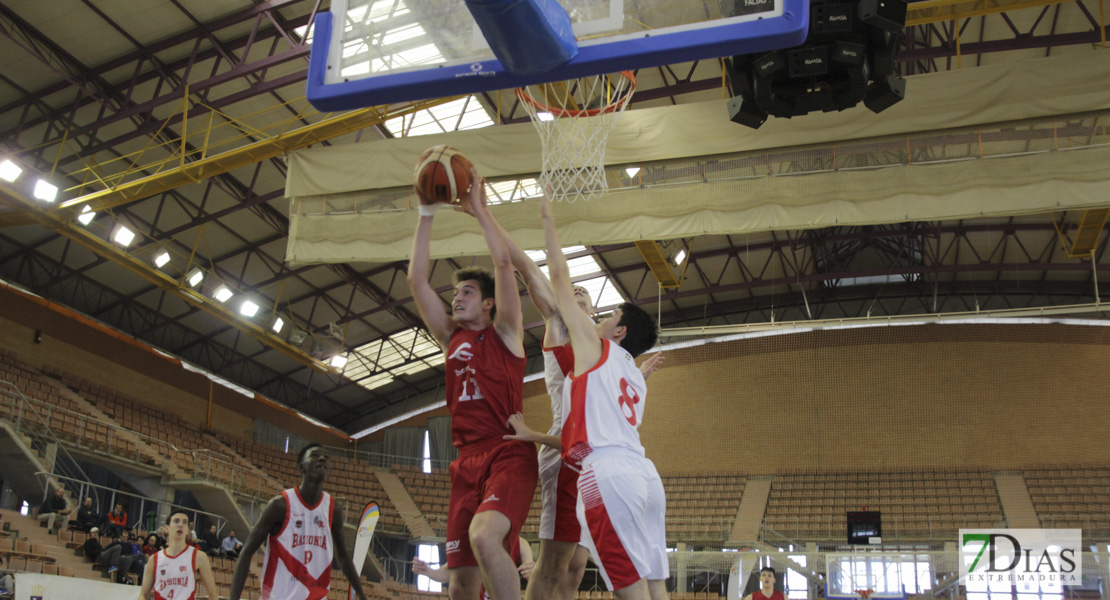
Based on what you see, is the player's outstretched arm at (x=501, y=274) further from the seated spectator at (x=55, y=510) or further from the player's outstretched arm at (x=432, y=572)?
the seated spectator at (x=55, y=510)

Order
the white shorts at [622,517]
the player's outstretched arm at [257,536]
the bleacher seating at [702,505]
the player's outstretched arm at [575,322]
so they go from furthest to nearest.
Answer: the bleacher seating at [702,505], the player's outstretched arm at [257,536], the player's outstretched arm at [575,322], the white shorts at [622,517]

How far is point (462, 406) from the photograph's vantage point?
4676 millimetres

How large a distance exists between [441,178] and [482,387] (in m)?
1.08

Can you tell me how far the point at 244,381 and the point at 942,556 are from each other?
75.9 feet

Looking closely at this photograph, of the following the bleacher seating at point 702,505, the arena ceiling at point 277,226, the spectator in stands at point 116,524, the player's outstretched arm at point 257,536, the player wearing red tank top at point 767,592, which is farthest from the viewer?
the bleacher seating at point 702,505

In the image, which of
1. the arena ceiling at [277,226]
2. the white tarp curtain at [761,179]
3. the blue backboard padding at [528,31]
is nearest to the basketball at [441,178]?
the blue backboard padding at [528,31]

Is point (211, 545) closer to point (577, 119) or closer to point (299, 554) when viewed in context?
point (577, 119)

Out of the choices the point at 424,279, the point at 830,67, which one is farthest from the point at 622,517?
the point at 830,67

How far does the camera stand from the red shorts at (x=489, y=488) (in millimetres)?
4285

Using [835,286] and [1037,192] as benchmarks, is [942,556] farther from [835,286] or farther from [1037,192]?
[835,286]

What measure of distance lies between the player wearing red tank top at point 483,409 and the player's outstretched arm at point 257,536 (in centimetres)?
136

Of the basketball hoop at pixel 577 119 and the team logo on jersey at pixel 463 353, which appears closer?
the team logo on jersey at pixel 463 353

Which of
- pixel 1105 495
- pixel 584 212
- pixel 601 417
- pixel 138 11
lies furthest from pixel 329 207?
pixel 1105 495

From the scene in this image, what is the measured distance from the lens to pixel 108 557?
14.5 metres
